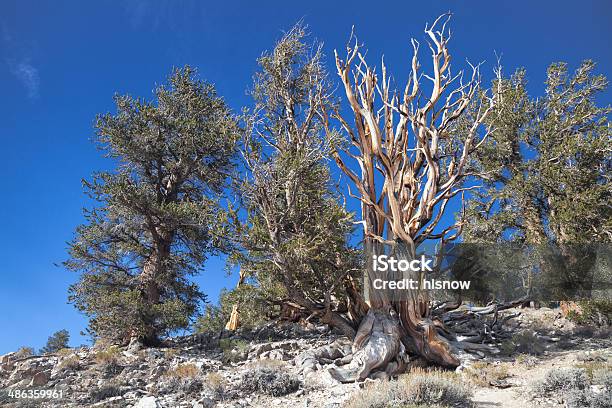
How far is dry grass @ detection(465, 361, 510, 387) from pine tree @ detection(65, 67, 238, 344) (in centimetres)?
661

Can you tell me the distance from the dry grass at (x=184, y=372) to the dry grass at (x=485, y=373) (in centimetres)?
542

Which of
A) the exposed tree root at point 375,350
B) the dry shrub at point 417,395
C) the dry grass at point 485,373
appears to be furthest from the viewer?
the exposed tree root at point 375,350

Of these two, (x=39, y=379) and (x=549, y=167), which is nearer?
(x=39, y=379)

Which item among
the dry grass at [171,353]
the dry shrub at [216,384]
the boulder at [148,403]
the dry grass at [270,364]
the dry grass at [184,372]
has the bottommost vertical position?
the boulder at [148,403]

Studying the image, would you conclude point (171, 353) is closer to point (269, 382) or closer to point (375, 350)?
point (269, 382)

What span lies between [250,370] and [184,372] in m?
1.55

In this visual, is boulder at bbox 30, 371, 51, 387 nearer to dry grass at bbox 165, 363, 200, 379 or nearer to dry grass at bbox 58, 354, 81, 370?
dry grass at bbox 58, 354, 81, 370

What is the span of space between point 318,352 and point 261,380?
219cm

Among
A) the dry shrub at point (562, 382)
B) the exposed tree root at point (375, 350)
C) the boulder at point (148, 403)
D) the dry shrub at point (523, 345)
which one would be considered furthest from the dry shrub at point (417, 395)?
the dry shrub at point (523, 345)

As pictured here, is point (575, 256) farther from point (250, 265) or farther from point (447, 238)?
point (250, 265)

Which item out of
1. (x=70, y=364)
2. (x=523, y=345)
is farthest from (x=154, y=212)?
(x=523, y=345)

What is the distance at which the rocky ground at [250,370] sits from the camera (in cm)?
843

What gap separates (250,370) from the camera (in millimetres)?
9289

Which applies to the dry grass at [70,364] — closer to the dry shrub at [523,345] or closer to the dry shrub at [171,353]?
the dry shrub at [171,353]
